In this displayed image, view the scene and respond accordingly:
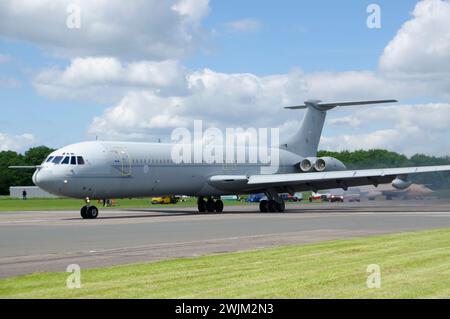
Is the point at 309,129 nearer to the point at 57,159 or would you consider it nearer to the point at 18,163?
the point at 57,159

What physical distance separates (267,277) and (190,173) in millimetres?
32277

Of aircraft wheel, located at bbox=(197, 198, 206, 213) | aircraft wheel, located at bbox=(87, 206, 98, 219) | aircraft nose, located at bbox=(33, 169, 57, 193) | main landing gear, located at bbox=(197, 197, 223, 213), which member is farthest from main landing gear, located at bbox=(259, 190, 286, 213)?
aircraft nose, located at bbox=(33, 169, 57, 193)

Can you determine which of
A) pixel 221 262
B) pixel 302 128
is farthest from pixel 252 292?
pixel 302 128

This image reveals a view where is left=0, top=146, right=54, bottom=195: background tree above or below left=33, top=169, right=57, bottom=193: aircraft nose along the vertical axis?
above

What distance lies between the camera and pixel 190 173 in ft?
143

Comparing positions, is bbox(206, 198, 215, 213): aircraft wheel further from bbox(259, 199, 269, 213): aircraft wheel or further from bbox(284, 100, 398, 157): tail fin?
bbox(284, 100, 398, 157): tail fin

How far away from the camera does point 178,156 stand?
42812 mm

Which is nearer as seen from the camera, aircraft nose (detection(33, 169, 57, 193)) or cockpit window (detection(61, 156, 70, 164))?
aircraft nose (detection(33, 169, 57, 193))

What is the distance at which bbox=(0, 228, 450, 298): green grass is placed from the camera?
32.3 ft

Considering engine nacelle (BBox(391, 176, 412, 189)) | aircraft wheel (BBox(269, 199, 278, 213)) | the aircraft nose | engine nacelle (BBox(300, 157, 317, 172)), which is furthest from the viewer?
engine nacelle (BBox(300, 157, 317, 172))
